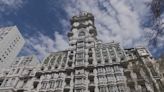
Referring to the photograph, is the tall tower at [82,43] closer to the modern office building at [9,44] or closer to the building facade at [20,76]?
the building facade at [20,76]

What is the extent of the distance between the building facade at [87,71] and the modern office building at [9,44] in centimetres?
1433

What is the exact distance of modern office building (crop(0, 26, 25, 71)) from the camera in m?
68.2

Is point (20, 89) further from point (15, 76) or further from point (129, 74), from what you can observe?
point (129, 74)

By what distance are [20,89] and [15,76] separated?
600 cm

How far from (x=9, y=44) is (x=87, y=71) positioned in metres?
40.3

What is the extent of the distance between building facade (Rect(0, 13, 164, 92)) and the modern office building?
14.3m

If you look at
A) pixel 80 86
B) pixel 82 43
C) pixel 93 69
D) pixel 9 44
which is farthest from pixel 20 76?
pixel 9 44

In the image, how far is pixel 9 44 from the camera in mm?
75375

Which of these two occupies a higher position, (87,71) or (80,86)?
(87,71)

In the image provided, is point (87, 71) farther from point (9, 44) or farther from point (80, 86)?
point (9, 44)

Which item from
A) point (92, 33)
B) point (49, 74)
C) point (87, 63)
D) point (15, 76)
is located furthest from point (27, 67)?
point (92, 33)

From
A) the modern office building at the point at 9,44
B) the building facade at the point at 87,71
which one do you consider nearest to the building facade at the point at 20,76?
the building facade at the point at 87,71

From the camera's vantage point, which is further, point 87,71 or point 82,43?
point 82,43

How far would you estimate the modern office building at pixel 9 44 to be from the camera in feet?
224
